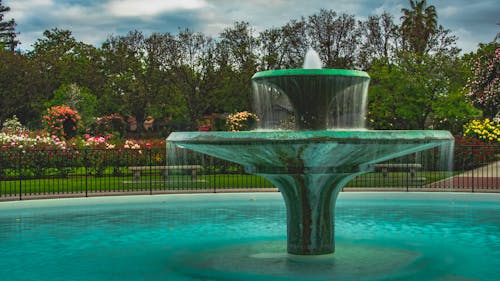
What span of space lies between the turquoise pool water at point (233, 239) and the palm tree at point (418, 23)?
4626cm

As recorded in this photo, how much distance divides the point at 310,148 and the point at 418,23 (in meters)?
62.7

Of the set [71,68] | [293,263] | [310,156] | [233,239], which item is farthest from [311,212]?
[71,68]

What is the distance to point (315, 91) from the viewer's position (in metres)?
11.1

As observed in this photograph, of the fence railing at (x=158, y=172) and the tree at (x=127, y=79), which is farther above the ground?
the tree at (x=127, y=79)

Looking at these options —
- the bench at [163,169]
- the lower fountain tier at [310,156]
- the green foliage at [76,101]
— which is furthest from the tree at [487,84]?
the green foliage at [76,101]

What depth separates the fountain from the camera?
30.8ft

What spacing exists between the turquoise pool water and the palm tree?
46261mm

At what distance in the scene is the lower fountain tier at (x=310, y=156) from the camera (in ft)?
30.6

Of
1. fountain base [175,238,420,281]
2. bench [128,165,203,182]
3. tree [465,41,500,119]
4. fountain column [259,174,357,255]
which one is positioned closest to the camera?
fountain base [175,238,420,281]

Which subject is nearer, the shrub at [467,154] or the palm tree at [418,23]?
the shrub at [467,154]

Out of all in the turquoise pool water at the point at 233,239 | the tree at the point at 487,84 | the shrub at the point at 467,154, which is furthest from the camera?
the tree at the point at 487,84

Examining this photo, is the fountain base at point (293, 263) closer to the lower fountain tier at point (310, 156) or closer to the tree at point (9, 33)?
the lower fountain tier at point (310, 156)

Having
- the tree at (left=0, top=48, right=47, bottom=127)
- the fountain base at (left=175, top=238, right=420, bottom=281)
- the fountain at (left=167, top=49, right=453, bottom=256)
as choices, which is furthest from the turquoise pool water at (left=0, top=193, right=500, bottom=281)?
the tree at (left=0, top=48, right=47, bottom=127)

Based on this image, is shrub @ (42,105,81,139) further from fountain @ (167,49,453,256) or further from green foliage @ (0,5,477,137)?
fountain @ (167,49,453,256)
